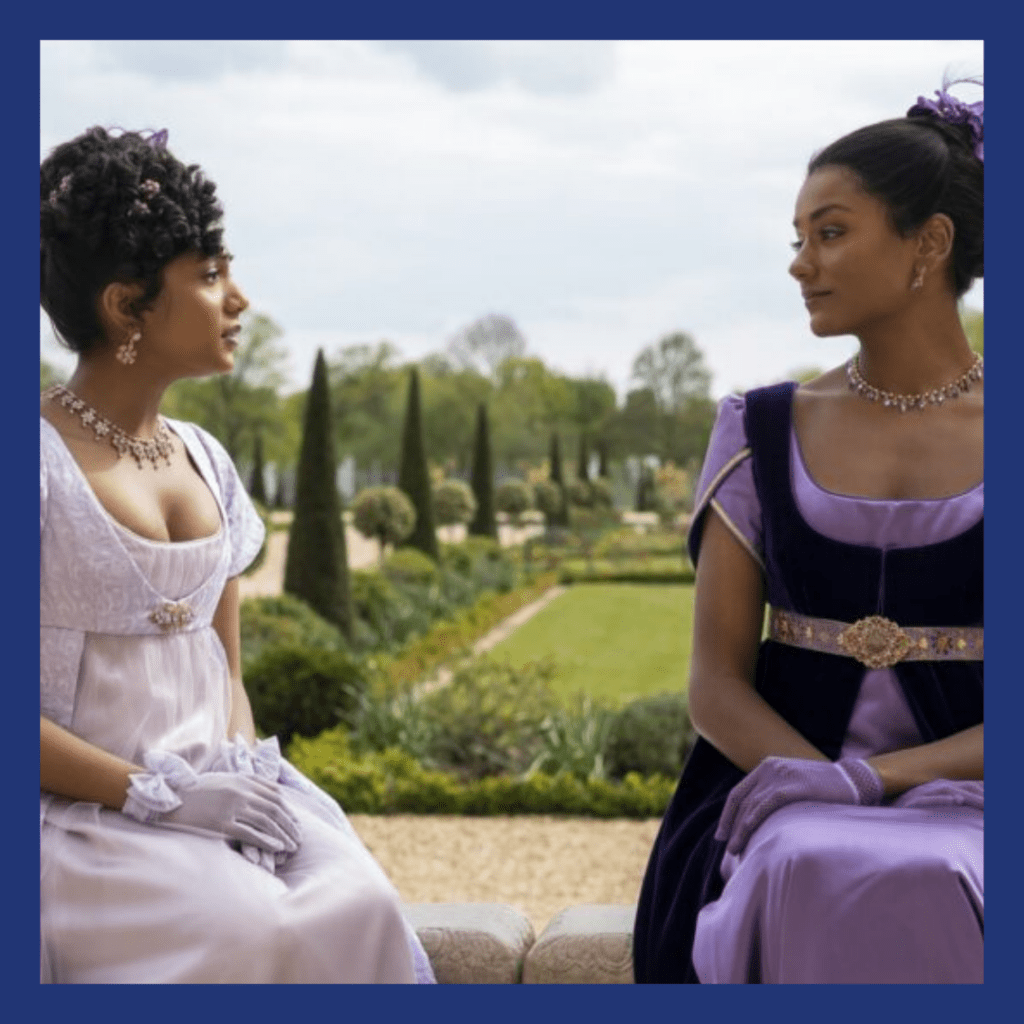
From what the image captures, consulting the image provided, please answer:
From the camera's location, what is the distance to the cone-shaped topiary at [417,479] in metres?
18.3

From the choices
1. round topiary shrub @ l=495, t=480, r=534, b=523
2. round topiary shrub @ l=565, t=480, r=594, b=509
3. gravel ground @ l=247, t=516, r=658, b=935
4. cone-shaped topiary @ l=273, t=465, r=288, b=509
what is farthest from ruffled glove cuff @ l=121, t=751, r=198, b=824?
cone-shaped topiary @ l=273, t=465, r=288, b=509

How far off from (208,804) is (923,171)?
51.6 inches

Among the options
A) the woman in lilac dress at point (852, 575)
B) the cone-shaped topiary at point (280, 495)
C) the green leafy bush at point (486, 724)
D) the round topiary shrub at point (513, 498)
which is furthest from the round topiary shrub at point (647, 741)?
the cone-shaped topiary at point (280, 495)

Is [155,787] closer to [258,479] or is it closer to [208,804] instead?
[208,804]

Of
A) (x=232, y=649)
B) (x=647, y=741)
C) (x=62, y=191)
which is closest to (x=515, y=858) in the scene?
(x=647, y=741)

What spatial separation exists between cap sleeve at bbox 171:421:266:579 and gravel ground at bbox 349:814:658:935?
3.44 metres

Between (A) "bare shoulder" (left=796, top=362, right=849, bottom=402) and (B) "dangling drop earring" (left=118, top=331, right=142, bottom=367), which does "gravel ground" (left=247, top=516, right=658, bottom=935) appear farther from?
(B) "dangling drop earring" (left=118, top=331, right=142, bottom=367)

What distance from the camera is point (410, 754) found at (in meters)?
7.64

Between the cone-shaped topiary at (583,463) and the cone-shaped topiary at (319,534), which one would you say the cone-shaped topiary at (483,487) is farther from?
the cone-shaped topiary at (583,463)

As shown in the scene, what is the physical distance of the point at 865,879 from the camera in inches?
73.7

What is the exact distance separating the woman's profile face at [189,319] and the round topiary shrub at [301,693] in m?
5.89

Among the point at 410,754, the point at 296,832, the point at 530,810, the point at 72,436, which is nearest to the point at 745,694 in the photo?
the point at 296,832

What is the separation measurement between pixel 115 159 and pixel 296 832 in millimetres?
964

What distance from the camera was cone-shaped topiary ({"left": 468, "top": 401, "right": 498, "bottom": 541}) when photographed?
78.8 feet
